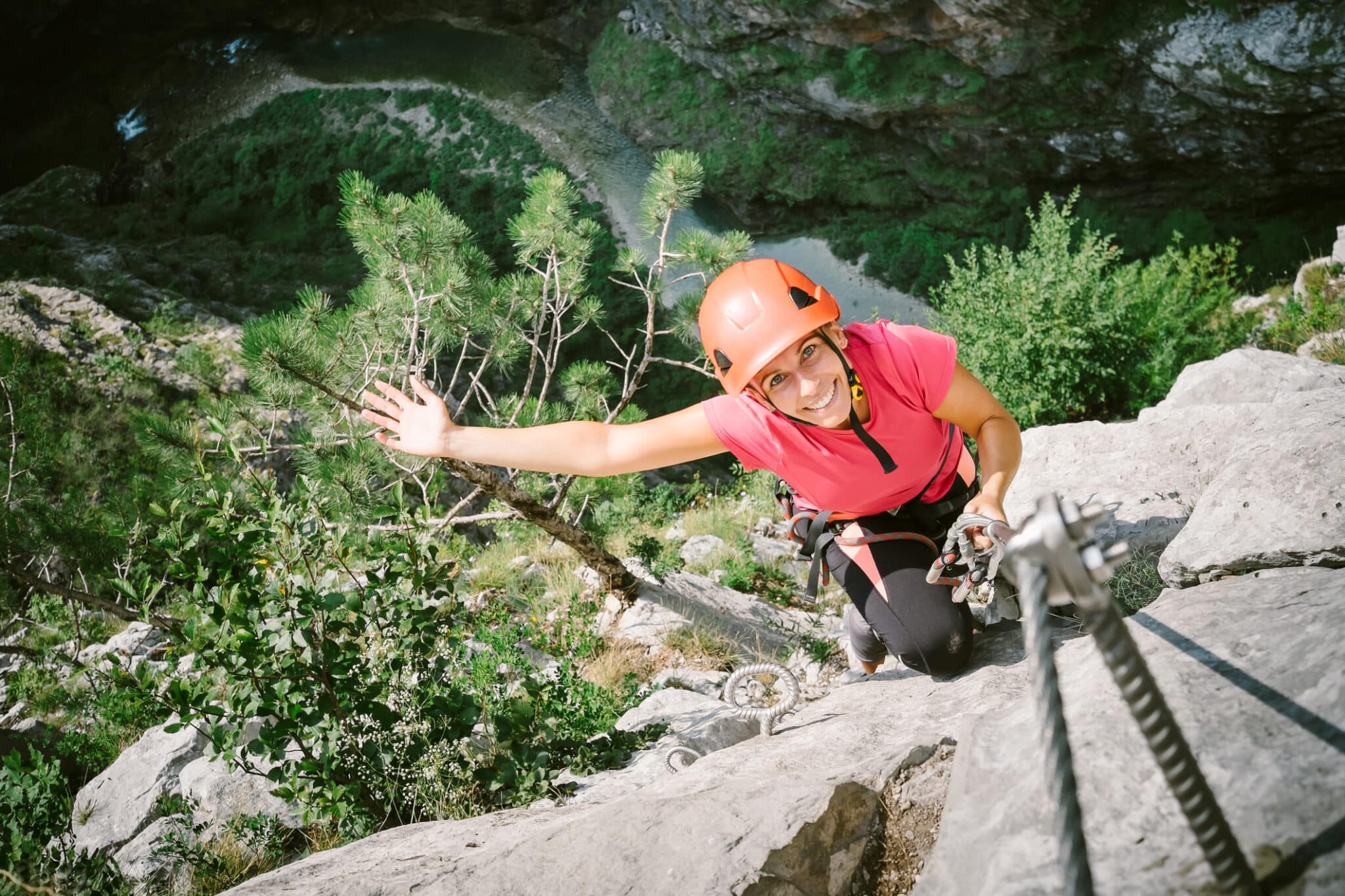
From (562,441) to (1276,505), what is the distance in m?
1.98

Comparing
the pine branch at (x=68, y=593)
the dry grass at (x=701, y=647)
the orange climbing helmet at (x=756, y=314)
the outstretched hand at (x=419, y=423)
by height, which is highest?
the orange climbing helmet at (x=756, y=314)

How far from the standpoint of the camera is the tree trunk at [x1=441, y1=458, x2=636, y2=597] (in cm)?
384

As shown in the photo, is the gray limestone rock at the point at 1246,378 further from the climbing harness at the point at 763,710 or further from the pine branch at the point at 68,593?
the pine branch at the point at 68,593

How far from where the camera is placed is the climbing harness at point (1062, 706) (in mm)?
938

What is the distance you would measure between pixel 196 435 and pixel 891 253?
1246 centimetres

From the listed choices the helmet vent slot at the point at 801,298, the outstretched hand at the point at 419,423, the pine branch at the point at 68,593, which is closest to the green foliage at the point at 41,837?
the pine branch at the point at 68,593

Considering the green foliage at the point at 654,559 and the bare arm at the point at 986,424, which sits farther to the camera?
the green foliage at the point at 654,559

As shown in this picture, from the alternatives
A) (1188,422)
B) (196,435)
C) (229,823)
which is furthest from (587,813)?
(1188,422)

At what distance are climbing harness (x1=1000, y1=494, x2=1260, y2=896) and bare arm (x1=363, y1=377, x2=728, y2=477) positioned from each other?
55.0 inches

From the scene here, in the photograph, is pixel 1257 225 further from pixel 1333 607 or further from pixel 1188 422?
pixel 1333 607

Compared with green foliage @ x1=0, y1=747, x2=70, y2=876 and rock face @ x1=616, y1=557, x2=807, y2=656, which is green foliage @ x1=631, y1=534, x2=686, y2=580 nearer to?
rock face @ x1=616, y1=557, x2=807, y2=656

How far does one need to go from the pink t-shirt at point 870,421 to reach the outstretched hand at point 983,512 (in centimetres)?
34

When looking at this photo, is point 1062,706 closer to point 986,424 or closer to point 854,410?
point 854,410

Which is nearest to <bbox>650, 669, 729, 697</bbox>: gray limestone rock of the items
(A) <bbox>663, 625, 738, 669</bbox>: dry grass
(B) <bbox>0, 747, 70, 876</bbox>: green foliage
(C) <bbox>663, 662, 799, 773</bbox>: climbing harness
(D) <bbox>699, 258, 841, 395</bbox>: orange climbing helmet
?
(A) <bbox>663, 625, 738, 669</bbox>: dry grass
